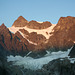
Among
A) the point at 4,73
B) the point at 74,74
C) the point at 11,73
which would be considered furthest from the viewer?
the point at 74,74

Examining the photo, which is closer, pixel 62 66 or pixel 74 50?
pixel 62 66

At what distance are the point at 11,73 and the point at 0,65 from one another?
4.45 m

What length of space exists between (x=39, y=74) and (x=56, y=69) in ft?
33.7

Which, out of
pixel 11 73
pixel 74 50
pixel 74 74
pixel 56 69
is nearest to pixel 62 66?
pixel 56 69

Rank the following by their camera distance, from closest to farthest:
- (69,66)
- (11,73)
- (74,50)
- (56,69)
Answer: (11,73) < (69,66) < (56,69) < (74,50)

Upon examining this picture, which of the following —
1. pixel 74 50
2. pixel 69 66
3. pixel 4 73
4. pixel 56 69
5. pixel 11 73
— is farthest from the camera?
pixel 74 50

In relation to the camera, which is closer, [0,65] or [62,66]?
[0,65]

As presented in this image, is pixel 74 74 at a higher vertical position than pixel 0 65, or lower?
lower

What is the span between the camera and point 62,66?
9344cm

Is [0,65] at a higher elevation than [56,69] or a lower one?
higher

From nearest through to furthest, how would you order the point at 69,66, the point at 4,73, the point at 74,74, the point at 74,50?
the point at 4,73 → the point at 74,74 → the point at 69,66 → the point at 74,50

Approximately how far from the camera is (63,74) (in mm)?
88125

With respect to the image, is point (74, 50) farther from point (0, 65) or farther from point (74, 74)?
point (0, 65)

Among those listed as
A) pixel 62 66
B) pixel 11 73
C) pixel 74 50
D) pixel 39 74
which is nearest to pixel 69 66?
pixel 62 66
